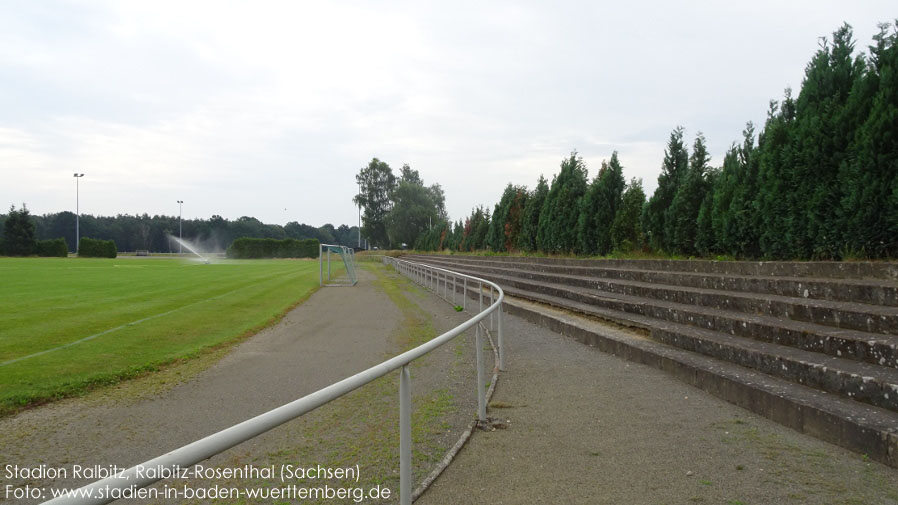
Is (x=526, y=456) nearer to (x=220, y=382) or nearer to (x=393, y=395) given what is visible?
(x=393, y=395)

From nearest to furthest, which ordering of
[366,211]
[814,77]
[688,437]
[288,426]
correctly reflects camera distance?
1. [288,426]
2. [688,437]
3. [814,77]
4. [366,211]

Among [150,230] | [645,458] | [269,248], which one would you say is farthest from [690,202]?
[150,230]

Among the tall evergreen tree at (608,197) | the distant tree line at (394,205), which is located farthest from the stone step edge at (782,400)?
the distant tree line at (394,205)

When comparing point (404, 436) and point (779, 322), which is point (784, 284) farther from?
point (404, 436)

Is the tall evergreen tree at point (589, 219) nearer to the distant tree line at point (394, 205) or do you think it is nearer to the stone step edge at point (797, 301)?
the stone step edge at point (797, 301)

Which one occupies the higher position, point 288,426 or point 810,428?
point 288,426

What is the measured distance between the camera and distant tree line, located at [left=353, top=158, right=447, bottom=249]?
80.2 meters

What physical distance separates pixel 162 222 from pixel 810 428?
5694 inches

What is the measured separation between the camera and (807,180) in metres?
8.39

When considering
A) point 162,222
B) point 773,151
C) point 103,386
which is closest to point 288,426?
point 103,386

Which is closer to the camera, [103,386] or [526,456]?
[526,456]

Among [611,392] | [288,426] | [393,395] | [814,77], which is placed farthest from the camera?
[814,77]

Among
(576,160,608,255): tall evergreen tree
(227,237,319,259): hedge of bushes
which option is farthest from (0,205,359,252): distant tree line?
(576,160,608,255): tall evergreen tree

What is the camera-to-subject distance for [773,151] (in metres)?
9.13
